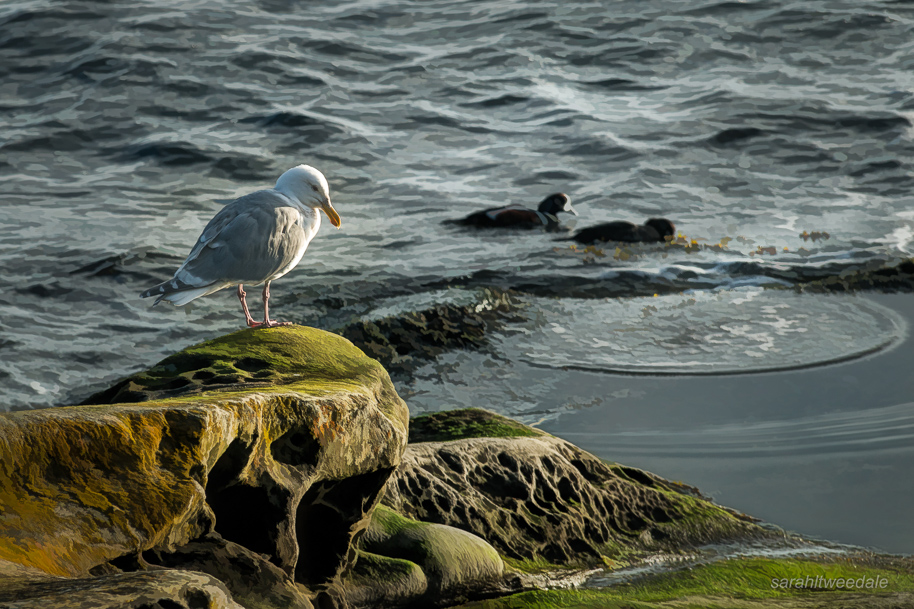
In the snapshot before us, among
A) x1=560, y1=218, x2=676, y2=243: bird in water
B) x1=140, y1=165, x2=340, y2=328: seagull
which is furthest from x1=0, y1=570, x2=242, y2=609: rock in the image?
x1=560, y1=218, x2=676, y2=243: bird in water

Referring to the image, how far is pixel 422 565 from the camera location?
13.3 feet

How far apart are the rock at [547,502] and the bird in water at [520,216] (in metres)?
8.54

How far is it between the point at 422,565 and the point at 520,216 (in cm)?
1061

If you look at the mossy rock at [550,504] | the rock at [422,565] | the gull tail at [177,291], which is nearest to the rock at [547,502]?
the mossy rock at [550,504]

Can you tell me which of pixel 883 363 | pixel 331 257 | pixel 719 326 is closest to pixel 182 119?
pixel 331 257

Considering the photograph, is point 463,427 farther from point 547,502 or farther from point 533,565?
point 533,565

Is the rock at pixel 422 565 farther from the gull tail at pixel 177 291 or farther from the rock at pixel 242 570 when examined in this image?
the gull tail at pixel 177 291

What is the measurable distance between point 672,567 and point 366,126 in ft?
52.2

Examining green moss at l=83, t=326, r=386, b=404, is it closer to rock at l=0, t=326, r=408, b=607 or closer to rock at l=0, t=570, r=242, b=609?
rock at l=0, t=326, r=408, b=607

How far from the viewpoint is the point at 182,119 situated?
1991cm

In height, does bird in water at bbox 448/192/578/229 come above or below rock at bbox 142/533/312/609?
below

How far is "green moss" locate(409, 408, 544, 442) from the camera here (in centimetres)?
573

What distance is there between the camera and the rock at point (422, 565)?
3.86m

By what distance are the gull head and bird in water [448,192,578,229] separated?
28.3ft
